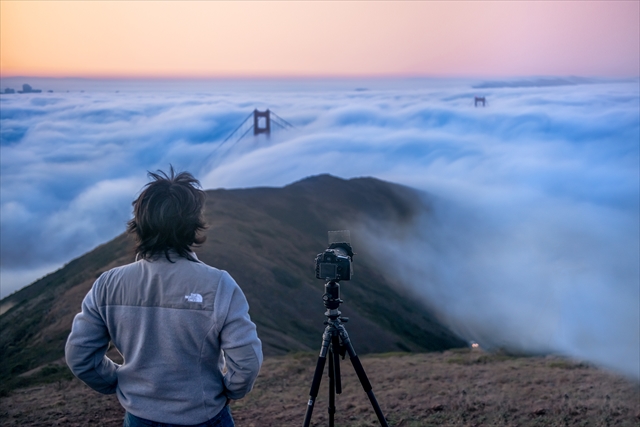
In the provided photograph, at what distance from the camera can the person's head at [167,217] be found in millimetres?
2520

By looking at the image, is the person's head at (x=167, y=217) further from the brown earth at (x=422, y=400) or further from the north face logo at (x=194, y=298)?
the brown earth at (x=422, y=400)

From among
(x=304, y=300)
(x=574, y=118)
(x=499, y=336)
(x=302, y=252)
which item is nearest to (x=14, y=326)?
(x=304, y=300)

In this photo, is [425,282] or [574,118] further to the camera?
[574,118]

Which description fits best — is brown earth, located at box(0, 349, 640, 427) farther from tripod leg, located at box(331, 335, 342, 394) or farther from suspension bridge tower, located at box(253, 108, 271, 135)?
suspension bridge tower, located at box(253, 108, 271, 135)

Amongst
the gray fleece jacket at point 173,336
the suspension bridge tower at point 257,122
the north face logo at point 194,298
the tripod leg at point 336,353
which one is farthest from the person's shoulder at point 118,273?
the suspension bridge tower at point 257,122

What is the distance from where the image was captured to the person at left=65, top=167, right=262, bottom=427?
8.07 feet

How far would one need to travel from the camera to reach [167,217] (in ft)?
8.28

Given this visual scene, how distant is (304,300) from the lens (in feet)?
64.4

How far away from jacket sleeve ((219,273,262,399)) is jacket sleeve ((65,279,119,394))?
1.79 ft

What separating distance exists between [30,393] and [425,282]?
2855 cm

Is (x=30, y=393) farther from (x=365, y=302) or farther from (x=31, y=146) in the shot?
(x=31, y=146)

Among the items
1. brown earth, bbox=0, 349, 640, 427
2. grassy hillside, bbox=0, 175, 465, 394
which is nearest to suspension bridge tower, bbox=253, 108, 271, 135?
grassy hillside, bbox=0, 175, 465, 394

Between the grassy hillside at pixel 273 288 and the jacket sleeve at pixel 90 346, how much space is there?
841cm

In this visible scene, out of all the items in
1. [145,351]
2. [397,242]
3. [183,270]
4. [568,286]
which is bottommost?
[568,286]
